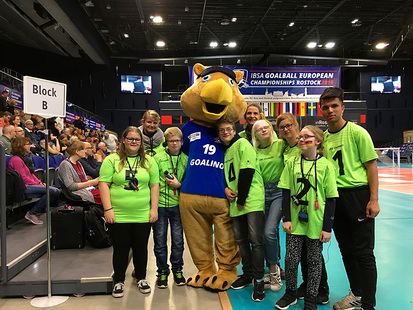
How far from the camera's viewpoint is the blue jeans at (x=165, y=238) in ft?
9.78

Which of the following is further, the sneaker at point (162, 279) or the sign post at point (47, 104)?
A: the sneaker at point (162, 279)

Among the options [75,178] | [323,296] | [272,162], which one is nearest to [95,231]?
[75,178]

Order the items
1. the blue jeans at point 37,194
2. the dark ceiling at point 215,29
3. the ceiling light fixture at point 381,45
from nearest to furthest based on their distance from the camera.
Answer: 1. the blue jeans at point 37,194
2. the dark ceiling at point 215,29
3. the ceiling light fixture at point 381,45

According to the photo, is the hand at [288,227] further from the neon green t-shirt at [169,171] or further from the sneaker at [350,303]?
the neon green t-shirt at [169,171]

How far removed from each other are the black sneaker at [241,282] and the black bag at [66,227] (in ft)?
6.33

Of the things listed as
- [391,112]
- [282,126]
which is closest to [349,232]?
[282,126]

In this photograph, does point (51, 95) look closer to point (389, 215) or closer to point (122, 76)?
point (389, 215)

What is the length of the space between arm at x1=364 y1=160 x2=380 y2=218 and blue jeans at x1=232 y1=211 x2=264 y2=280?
896 millimetres

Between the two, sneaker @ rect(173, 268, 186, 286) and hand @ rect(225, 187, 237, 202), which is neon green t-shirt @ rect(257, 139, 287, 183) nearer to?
hand @ rect(225, 187, 237, 202)

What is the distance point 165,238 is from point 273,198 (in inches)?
45.1

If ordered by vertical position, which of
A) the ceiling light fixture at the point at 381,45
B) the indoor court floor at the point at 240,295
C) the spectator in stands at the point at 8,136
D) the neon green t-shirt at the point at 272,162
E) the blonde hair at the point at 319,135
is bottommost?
the indoor court floor at the point at 240,295

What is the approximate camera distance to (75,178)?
3.96 meters

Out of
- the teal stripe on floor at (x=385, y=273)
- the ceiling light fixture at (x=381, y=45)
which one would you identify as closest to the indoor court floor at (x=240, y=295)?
the teal stripe on floor at (x=385, y=273)

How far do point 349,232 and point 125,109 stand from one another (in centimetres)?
2085
